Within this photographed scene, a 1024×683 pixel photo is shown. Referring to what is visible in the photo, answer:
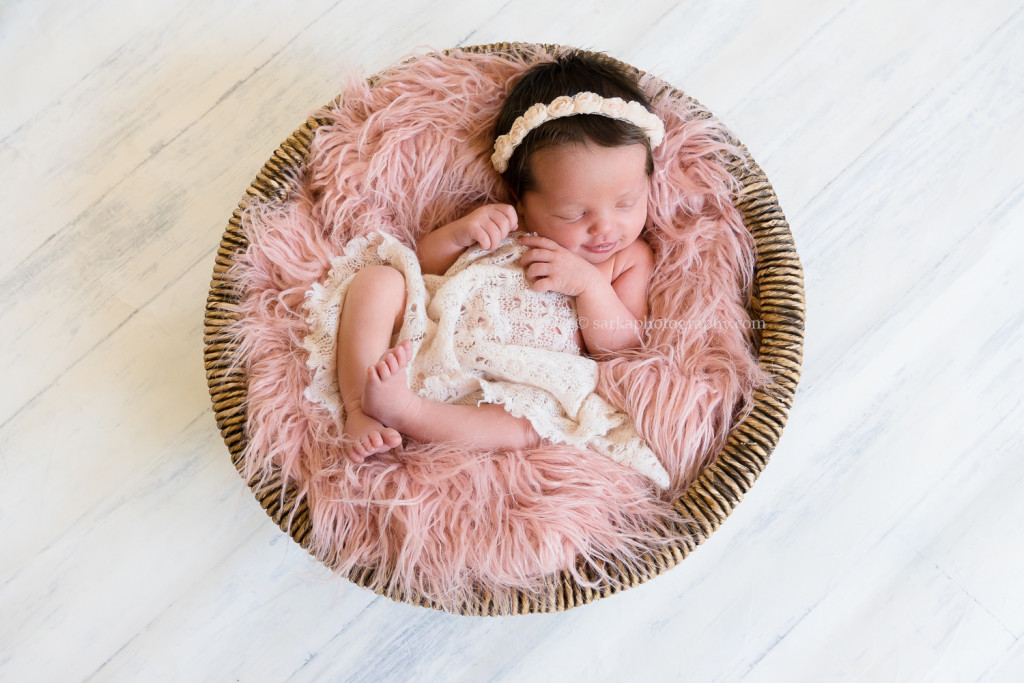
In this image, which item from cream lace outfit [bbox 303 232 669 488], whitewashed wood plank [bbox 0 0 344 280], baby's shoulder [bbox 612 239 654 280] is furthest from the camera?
whitewashed wood plank [bbox 0 0 344 280]

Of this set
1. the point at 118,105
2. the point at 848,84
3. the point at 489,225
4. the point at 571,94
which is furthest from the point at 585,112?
the point at 118,105

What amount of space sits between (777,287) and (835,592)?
755 millimetres

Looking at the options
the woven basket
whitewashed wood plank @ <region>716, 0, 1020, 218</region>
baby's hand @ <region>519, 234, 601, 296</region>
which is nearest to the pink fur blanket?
the woven basket

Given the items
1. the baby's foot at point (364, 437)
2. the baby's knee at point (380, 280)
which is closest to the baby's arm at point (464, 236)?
the baby's knee at point (380, 280)

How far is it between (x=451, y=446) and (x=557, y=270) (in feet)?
1.29

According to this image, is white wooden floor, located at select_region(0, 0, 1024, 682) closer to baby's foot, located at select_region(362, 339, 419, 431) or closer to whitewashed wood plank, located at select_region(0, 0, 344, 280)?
whitewashed wood plank, located at select_region(0, 0, 344, 280)

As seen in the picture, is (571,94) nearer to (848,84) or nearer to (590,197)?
(590,197)

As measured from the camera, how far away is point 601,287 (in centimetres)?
142

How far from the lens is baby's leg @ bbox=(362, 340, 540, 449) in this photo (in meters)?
1.26

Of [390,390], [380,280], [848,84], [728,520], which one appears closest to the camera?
[390,390]

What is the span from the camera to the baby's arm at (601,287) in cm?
141

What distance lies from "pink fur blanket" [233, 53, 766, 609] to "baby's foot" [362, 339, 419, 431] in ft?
0.29

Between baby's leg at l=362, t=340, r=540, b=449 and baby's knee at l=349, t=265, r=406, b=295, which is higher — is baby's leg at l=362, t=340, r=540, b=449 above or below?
below

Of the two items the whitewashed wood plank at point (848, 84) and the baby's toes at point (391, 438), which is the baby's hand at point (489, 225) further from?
the whitewashed wood plank at point (848, 84)
